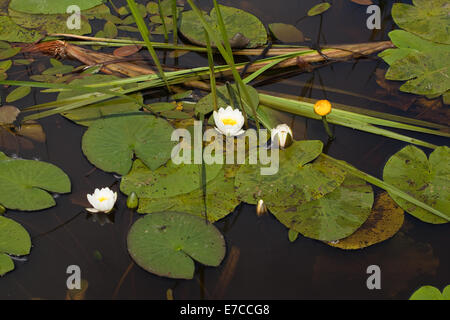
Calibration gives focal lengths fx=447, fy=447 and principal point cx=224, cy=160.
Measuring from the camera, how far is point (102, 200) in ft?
8.61

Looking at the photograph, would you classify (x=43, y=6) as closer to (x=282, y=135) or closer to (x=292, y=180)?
(x=282, y=135)

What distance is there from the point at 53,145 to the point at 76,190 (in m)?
0.44

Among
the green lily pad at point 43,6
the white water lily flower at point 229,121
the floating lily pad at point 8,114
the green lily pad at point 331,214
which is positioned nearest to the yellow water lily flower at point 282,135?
the white water lily flower at point 229,121

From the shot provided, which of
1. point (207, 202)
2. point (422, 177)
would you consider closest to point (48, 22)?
point (207, 202)

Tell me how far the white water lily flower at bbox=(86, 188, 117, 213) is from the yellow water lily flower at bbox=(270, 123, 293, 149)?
106 centimetres

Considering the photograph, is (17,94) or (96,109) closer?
(96,109)

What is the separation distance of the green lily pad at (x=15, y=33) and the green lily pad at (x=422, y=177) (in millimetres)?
2995

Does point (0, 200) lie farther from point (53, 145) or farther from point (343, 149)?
point (343, 149)

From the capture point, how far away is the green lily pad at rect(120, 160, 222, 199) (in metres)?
2.69

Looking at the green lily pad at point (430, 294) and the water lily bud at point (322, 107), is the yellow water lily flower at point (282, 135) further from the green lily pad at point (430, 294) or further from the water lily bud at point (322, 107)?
the green lily pad at point (430, 294)

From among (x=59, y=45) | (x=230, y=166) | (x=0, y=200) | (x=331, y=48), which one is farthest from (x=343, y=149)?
(x=59, y=45)

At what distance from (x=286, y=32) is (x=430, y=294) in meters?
2.39

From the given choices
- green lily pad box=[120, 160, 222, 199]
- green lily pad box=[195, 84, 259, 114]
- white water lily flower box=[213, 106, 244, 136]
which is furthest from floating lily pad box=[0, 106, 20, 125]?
white water lily flower box=[213, 106, 244, 136]

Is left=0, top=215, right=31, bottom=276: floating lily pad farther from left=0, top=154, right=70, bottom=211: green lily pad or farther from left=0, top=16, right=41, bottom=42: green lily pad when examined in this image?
left=0, top=16, right=41, bottom=42: green lily pad
